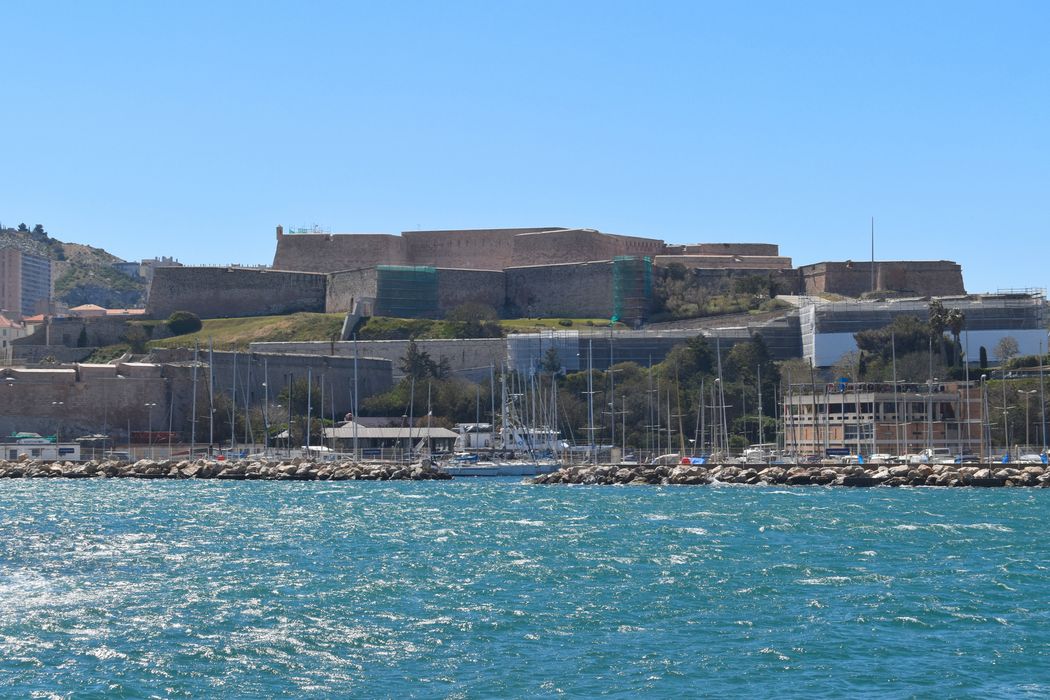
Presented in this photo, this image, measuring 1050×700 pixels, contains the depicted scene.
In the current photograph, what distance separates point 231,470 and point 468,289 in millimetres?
31653

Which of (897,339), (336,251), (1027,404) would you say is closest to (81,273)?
(336,251)

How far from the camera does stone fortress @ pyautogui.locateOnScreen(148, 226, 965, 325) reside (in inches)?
3051

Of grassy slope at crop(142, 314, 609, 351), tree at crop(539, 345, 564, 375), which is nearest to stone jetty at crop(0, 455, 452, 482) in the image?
tree at crop(539, 345, 564, 375)

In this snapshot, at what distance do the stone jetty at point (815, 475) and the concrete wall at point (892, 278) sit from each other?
3406 centimetres

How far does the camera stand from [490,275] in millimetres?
79812

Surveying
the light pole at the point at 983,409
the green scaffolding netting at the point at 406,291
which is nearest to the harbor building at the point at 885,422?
the light pole at the point at 983,409

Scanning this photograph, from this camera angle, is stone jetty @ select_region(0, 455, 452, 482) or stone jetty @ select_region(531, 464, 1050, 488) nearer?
stone jetty @ select_region(531, 464, 1050, 488)

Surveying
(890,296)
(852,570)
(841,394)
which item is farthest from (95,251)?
(852,570)

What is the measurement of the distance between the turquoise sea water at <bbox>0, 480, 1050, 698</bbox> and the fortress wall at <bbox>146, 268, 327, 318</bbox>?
4717 cm

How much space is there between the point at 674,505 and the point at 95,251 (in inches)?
6474

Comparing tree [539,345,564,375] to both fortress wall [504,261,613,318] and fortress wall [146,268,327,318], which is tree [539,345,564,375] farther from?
fortress wall [146,268,327,318]

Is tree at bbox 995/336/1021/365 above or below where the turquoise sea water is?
above

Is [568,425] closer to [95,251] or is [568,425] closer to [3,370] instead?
[3,370]

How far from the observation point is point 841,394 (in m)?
52.9
